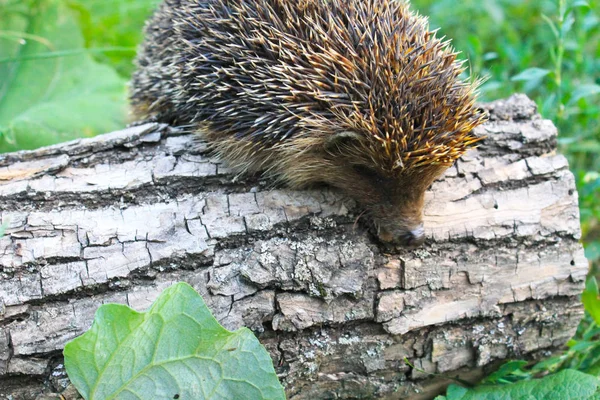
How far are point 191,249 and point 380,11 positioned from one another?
7.01 feet

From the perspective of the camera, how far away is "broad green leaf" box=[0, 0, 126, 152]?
5.32 meters

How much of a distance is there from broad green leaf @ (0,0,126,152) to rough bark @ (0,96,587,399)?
1.37 metres

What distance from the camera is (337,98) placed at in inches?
152

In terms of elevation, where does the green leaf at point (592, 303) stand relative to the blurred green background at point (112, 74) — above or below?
below

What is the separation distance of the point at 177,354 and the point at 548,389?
2.25 metres

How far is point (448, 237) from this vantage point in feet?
13.3

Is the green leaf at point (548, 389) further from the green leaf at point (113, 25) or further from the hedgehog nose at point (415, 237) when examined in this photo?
the green leaf at point (113, 25)

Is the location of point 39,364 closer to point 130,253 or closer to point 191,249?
point 130,253

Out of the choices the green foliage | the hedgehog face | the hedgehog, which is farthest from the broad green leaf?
the green foliage

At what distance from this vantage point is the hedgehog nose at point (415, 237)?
12.8 ft

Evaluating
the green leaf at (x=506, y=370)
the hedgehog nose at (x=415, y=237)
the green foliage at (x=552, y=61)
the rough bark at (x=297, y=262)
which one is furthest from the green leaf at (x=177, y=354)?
the green foliage at (x=552, y=61)

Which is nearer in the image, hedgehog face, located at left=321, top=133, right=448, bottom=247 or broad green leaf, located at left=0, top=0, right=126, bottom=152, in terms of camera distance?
hedgehog face, located at left=321, top=133, right=448, bottom=247

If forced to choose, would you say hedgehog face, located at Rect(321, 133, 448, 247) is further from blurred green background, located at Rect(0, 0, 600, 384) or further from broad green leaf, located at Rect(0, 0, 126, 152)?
broad green leaf, located at Rect(0, 0, 126, 152)

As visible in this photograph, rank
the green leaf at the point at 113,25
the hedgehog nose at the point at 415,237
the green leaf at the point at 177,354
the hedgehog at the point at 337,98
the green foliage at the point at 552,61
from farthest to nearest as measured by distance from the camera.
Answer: the green leaf at the point at 113,25 → the green foliage at the point at 552,61 → the hedgehog nose at the point at 415,237 → the hedgehog at the point at 337,98 → the green leaf at the point at 177,354
